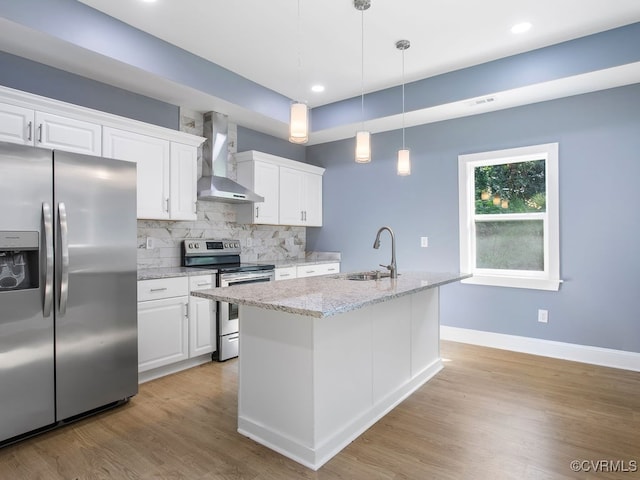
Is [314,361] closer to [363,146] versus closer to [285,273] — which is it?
[363,146]

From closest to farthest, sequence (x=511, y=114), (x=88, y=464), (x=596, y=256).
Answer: (x=88, y=464) → (x=596, y=256) → (x=511, y=114)

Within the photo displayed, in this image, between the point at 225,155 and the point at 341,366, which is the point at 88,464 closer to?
the point at 341,366

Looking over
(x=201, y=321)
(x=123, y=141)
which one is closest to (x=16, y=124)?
(x=123, y=141)

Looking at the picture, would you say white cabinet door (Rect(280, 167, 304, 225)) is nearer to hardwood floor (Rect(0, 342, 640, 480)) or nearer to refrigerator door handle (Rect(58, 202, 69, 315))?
hardwood floor (Rect(0, 342, 640, 480))

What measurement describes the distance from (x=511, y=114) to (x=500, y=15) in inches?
51.8

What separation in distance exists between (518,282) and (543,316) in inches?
15.1

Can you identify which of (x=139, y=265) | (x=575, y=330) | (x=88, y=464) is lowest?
(x=88, y=464)

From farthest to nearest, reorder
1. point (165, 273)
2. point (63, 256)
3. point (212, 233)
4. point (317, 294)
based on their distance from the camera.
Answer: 1. point (212, 233)
2. point (165, 273)
3. point (63, 256)
4. point (317, 294)

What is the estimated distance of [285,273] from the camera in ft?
14.1

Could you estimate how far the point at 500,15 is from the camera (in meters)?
2.79

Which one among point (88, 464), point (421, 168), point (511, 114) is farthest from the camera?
point (421, 168)

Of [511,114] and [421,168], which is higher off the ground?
[511,114]

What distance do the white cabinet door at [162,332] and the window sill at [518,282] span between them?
294cm

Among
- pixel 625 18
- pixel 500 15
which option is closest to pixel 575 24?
pixel 625 18
